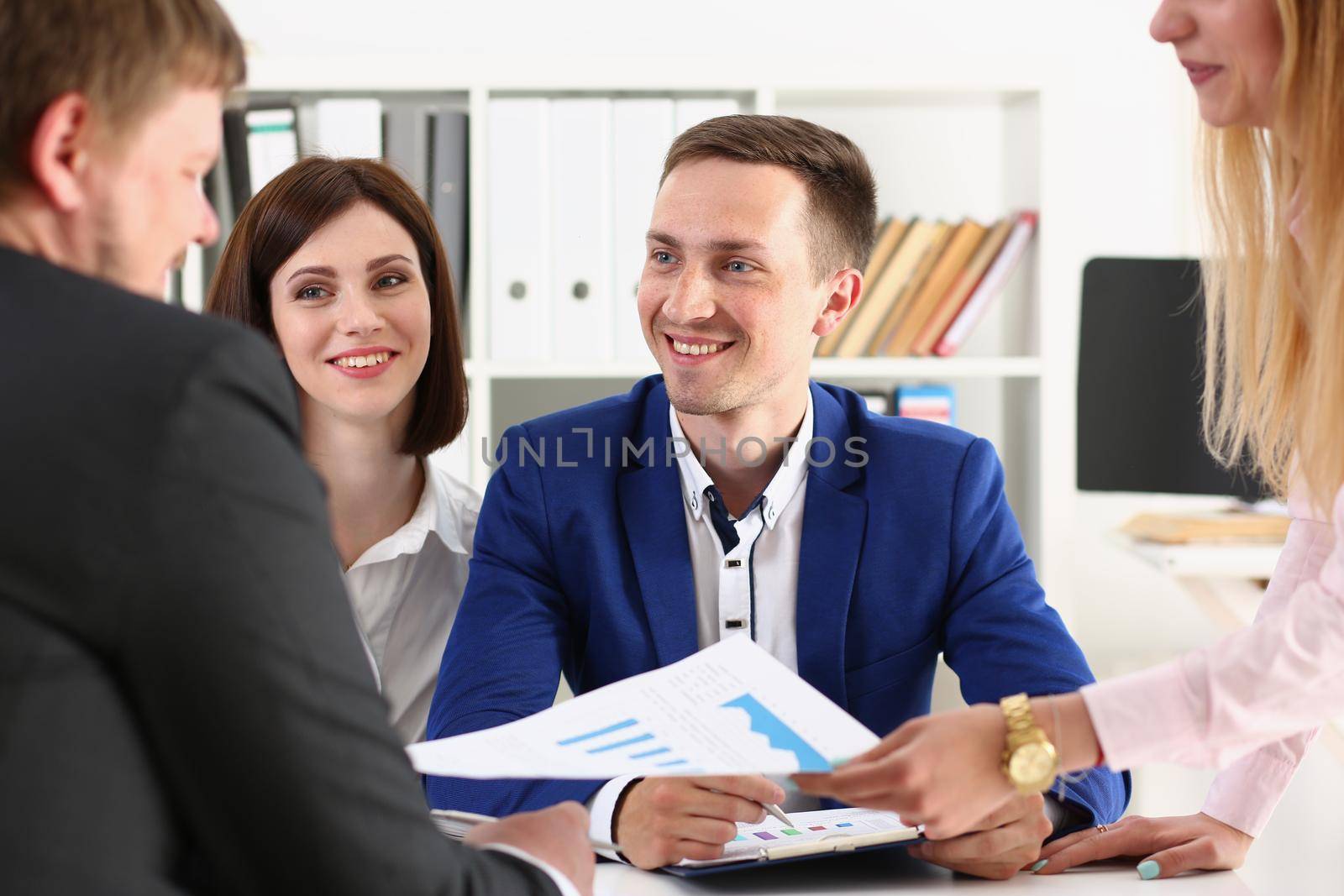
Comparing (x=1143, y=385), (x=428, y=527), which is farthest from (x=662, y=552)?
(x=1143, y=385)

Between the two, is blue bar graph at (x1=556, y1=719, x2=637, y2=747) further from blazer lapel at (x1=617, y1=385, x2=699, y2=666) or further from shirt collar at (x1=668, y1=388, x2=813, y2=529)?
shirt collar at (x1=668, y1=388, x2=813, y2=529)

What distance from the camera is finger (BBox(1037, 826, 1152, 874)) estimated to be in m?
1.19

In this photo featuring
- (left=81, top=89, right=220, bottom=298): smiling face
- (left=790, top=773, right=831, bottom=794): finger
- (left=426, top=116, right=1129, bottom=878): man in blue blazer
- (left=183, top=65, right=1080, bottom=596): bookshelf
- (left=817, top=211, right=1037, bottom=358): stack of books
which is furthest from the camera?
(left=817, top=211, right=1037, bottom=358): stack of books

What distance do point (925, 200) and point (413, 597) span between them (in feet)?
6.61

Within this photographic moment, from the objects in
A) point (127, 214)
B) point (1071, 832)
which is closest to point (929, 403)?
point (1071, 832)

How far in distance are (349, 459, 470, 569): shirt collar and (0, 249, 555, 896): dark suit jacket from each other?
42.6 inches

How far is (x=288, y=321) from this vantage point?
1.78 meters

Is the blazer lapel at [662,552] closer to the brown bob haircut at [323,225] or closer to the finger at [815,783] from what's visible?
the brown bob haircut at [323,225]

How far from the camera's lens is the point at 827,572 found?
152 centimetres

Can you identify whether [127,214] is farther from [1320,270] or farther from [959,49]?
[959,49]

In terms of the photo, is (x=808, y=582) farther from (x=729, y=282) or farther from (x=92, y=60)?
(x=92, y=60)

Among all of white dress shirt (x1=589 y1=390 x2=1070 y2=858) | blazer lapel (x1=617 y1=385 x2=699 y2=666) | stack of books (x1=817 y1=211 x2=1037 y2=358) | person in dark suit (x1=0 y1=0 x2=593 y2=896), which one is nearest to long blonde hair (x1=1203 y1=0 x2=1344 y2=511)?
white dress shirt (x1=589 y1=390 x2=1070 y2=858)

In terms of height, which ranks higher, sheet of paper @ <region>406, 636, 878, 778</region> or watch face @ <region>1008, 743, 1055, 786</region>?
sheet of paper @ <region>406, 636, 878, 778</region>

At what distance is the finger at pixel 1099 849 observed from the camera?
1189mm
